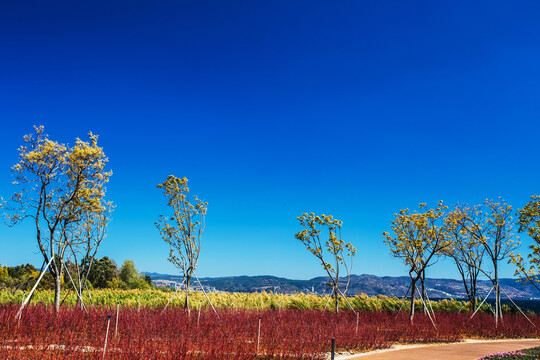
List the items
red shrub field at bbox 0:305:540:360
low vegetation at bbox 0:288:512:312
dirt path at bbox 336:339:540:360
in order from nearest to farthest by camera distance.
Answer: red shrub field at bbox 0:305:540:360 → dirt path at bbox 336:339:540:360 → low vegetation at bbox 0:288:512:312

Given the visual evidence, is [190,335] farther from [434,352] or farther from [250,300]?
[250,300]

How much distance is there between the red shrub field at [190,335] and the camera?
764cm

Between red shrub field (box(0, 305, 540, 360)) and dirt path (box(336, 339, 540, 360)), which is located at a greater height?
red shrub field (box(0, 305, 540, 360))

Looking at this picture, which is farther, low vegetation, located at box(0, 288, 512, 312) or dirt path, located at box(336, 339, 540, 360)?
low vegetation, located at box(0, 288, 512, 312)

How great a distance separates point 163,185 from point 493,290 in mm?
15521

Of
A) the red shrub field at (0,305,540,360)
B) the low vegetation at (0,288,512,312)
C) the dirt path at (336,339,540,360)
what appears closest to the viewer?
the red shrub field at (0,305,540,360)

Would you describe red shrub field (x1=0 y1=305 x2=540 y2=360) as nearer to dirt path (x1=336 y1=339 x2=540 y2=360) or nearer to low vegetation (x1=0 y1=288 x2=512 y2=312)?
dirt path (x1=336 y1=339 x2=540 y2=360)

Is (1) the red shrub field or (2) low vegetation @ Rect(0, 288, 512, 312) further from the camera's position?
(2) low vegetation @ Rect(0, 288, 512, 312)

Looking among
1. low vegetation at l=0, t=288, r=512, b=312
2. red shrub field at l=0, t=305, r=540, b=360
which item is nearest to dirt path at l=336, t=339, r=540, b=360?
red shrub field at l=0, t=305, r=540, b=360

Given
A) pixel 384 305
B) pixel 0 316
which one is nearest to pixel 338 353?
pixel 0 316

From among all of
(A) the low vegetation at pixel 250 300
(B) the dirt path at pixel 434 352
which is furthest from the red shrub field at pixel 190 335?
(A) the low vegetation at pixel 250 300

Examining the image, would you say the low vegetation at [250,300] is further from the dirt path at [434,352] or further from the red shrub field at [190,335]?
the dirt path at [434,352]

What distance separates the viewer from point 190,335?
9.76m

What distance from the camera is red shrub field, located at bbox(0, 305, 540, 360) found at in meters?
7.64
